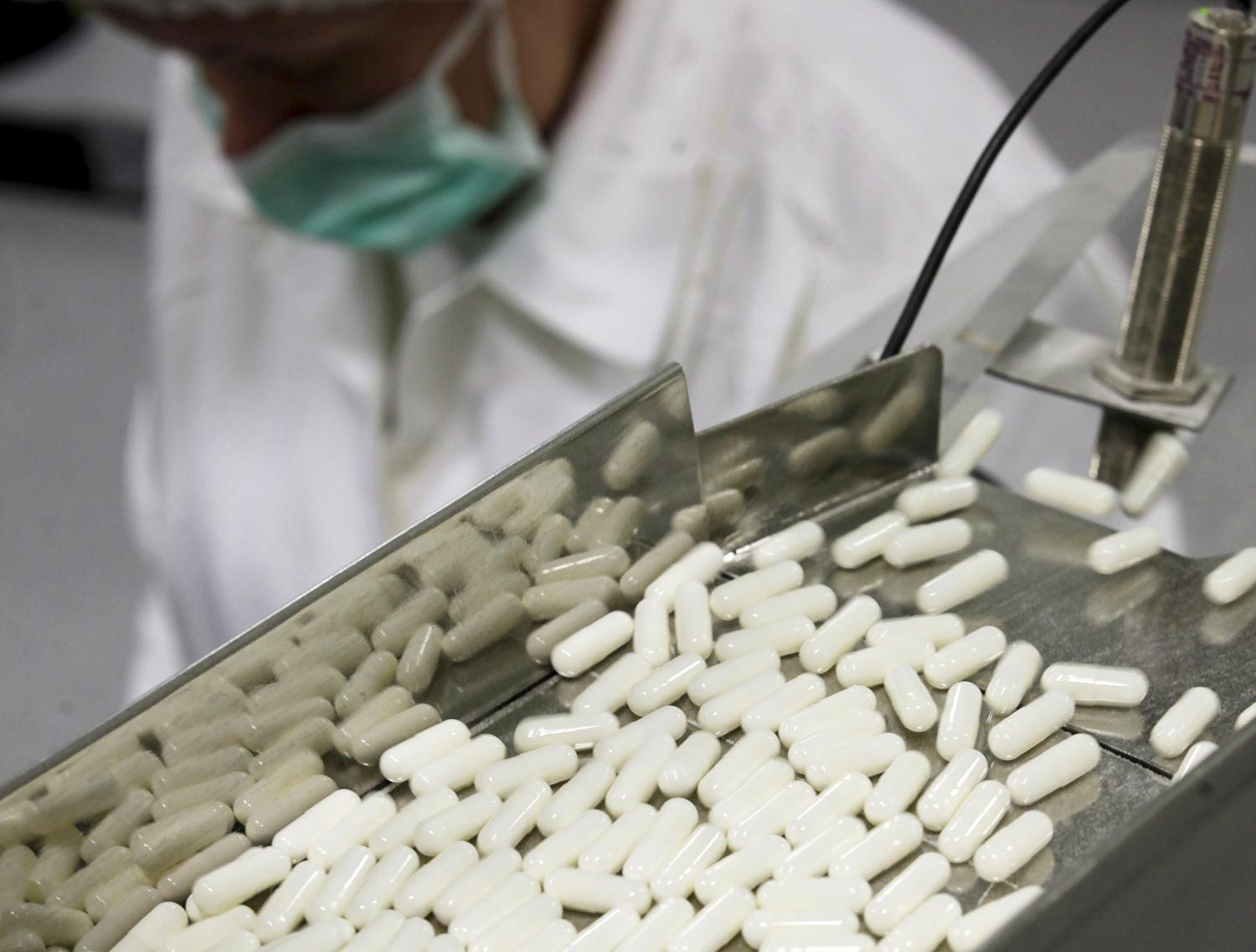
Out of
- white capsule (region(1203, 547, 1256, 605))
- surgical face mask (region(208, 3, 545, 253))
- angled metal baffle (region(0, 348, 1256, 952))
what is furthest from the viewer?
surgical face mask (region(208, 3, 545, 253))

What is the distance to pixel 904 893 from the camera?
12.4 inches

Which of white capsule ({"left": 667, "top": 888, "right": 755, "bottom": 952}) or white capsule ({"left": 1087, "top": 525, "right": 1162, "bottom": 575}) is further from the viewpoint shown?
white capsule ({"left": 1087, "top": 525, "right": 1162, "bottom": 575})

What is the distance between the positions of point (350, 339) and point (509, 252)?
0.14m

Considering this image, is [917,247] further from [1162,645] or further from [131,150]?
[131,150]

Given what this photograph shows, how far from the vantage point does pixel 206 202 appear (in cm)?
106

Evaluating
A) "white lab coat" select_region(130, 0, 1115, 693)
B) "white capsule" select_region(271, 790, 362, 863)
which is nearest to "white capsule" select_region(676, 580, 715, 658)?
"white capsule" select_region(271, 790, 362, 863)

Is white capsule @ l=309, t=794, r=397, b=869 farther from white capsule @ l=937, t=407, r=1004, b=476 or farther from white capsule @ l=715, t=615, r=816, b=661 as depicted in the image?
white capsule @ l=937, t=407, r=1004, b=476

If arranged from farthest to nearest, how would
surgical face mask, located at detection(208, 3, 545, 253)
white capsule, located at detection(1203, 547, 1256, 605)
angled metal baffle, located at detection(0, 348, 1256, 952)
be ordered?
surgical face mask, located at detection(208, 3, 545, 253)
white capsule, located at detection(1203, 547, 1256, 605)
angled metal baffle, located at detection(0, 348, 1256, 952)

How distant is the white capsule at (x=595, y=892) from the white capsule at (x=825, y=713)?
61 mm

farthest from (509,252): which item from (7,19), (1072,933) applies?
(7,19)

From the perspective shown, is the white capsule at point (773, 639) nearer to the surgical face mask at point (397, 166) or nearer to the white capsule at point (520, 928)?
the white capsule at point (520, 928)

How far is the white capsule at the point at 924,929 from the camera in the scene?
302 millimetres

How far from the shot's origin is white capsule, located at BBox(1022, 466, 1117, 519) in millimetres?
444

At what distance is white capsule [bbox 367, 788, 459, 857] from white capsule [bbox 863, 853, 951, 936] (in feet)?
0.36
